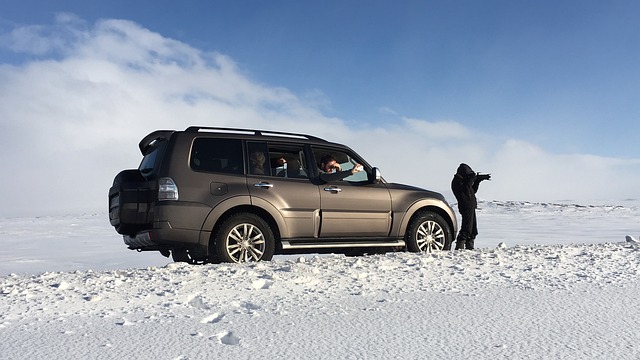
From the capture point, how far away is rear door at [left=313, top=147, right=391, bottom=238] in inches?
264

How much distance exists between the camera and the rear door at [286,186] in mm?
6328

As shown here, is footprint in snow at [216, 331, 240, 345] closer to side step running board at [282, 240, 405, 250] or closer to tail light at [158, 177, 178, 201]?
tail light at [158, 177, 178, 201]

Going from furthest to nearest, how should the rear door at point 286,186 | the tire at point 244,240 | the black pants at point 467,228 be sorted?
the black pants at point 467,228, the rear door at point 286,186, the tire at point 244,240

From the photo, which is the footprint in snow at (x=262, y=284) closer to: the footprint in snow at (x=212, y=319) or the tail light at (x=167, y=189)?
the footprint in snow at (x=212, y=319)

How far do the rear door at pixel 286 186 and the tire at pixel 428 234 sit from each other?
1487 millimetres

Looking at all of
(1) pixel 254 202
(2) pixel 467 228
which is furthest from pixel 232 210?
(2) pixel 467 228

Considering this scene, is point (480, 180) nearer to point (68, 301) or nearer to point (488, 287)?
point (488, 287)

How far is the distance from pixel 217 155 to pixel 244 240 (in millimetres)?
1072

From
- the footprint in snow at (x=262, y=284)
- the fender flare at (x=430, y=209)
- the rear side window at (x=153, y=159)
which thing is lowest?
the footprint in snow at (x=262, y=284)

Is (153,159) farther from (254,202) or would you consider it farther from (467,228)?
(467,228)

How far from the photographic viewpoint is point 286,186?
647 centimetres

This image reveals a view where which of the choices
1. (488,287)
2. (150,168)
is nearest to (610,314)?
(488,287)

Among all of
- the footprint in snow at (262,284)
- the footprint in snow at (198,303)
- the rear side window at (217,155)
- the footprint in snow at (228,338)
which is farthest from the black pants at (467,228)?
the footprint in snow at (228,338)

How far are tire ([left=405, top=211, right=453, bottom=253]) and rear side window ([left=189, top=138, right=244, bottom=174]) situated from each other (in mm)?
2588
